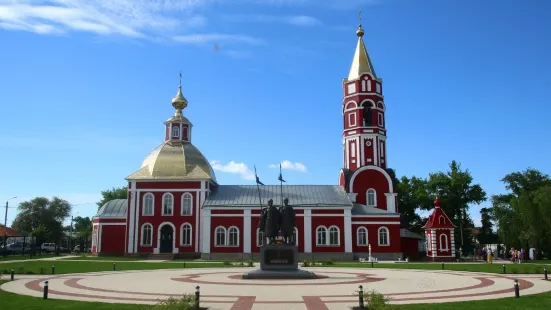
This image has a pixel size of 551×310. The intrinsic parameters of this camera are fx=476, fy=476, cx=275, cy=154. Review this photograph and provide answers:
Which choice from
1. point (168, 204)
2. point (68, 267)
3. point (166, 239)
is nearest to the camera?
point (68, 267)

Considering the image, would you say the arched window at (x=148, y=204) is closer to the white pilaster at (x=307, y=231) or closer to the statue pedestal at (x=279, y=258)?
the white pilaster at (x=307, y=231)

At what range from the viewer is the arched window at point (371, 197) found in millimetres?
51750

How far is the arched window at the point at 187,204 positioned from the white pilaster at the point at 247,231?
5.93 metres

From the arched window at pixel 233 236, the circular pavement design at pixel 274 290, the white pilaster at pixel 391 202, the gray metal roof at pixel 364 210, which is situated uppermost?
the white pilaster at pixel 391 202

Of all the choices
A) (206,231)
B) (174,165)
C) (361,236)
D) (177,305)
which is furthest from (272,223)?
(174,165)

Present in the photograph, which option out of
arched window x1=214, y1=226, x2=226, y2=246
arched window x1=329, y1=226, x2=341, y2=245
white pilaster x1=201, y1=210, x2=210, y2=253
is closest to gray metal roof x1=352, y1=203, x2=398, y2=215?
arched window x1=329, y1=226, x2=341, y2=245

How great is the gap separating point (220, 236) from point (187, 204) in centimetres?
508

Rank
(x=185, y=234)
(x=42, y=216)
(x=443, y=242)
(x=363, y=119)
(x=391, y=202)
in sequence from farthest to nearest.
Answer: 1. (x=42, y=216)
2. (x=363, y=119)
3. (x=391, y=202)
4. (x=185, y=234)
5. (x=443, y=242)

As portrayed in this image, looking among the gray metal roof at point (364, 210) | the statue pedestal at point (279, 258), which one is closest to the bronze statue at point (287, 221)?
the statue pedestal at point (279, 258)

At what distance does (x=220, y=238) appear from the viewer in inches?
1946

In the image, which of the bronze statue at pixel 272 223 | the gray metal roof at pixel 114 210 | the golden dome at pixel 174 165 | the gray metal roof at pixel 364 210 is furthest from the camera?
the gray metal roof at pixel 114 210

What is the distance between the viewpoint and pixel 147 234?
50.5 metres

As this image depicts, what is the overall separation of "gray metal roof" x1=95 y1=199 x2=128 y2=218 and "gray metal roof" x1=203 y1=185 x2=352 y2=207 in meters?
10.0

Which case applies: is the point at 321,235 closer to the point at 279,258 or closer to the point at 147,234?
the point at 147,234
